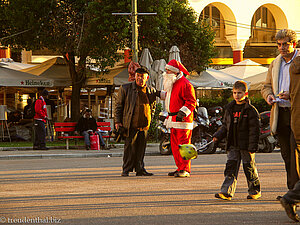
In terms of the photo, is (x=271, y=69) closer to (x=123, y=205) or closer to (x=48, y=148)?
(x=123, y=205)

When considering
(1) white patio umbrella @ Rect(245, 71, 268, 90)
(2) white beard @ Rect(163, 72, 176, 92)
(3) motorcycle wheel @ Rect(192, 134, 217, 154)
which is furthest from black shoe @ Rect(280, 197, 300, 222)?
(1) white patio umbrella @ Rect(245, 71, 268, 90)

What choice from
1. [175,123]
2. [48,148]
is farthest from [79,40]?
[175,123]

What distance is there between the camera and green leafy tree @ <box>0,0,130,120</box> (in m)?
23.1

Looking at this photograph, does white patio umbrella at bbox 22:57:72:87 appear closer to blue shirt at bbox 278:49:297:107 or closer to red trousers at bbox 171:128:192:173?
red trousers at bbox 171:128:192:173

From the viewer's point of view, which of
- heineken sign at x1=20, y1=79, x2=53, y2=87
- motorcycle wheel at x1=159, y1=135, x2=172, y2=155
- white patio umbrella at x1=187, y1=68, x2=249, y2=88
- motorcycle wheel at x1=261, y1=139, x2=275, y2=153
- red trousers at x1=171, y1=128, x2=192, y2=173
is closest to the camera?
→ red trousers at x1=171, y1=128, x2=192, y2=173

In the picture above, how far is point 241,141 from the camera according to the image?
25.2 feet

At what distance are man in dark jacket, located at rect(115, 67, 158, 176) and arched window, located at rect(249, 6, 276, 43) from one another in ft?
123

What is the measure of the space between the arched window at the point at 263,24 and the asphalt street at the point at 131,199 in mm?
36419

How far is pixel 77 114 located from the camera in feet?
82.7

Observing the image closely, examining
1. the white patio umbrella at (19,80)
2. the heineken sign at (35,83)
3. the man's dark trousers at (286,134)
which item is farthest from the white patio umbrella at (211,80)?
the man's dark trousers at (286,134)

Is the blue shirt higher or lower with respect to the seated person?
higher

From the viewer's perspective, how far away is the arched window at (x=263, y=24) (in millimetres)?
47375

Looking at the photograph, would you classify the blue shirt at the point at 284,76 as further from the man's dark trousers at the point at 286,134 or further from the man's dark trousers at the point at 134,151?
the man's dark trousers at the point at 134,151

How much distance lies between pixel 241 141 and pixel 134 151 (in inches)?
142
